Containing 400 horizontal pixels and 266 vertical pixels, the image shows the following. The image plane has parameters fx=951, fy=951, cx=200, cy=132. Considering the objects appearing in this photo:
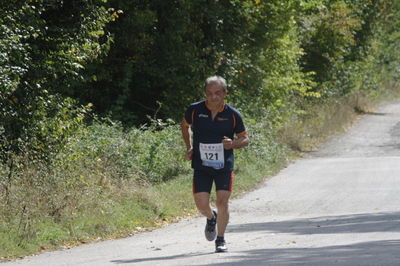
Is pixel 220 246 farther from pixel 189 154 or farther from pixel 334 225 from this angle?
pixel 334 225

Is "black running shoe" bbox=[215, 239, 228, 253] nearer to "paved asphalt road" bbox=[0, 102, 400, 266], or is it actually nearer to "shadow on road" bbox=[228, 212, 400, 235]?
"paved asphalt road" bbox=[0, 102, 400, 266]

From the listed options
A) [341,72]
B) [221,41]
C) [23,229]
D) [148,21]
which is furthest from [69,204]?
[341,72]

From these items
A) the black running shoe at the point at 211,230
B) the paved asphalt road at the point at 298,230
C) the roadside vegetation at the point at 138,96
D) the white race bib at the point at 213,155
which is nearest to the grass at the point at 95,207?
the roadside vegetation at the point at 138,96

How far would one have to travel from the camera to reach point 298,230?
1298 centimetres

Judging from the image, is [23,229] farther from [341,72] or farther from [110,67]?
[341,72]

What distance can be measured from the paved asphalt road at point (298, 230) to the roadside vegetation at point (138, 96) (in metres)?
0.72

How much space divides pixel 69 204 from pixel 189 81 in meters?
11.5

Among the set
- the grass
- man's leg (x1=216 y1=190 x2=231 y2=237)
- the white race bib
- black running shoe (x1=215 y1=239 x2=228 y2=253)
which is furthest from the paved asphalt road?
the white race bib

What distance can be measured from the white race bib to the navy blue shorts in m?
0.14

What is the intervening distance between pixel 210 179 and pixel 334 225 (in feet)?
10.7

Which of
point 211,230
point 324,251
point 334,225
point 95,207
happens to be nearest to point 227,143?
point 211,230

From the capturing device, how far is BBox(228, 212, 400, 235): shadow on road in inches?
500

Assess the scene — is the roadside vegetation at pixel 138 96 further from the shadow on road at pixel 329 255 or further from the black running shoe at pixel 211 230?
the shadow on road at pixel 329 255

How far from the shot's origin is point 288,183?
20.5 meters
